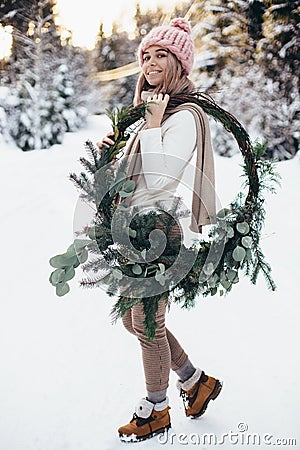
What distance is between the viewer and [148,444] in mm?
1121

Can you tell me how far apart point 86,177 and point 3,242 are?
1587 mm

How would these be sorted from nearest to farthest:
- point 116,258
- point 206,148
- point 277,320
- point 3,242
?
1. point 116,258
2. point 206,148
3. point 277,320
4. point 3,242

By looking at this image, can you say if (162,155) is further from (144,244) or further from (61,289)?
(61,289)

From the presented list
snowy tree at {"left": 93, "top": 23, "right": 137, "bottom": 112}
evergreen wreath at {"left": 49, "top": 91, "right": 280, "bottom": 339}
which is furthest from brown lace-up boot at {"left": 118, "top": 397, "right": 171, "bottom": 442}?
snowy tree at {"left": 93, "top": 23, "right": 137, "bottom": 112}

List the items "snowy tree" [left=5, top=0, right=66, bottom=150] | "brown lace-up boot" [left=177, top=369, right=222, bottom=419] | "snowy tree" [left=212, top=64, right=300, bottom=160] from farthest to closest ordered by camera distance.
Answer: "snowy tree" [left=212, top=64, right=300, bottom=160], "snowy tree" [left=5, top=0, right=66, bottom=150], "brown lace-up boot" [left=177, top=369, right=222, bottom=419]

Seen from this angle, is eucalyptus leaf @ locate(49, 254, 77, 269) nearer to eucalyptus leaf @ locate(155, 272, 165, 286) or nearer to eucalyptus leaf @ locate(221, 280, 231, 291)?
eucalyptus leaf @ locate(155, 272, 165, 286)

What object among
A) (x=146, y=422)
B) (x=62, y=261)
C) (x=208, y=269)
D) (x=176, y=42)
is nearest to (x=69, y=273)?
(x=62, y=261)

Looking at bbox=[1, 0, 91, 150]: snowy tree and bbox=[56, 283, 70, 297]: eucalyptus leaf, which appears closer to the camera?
bbox=[56, 283, 70, 297]: eucalyptus leaf

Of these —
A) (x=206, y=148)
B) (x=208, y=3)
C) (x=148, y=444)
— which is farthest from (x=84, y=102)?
(x=148, y=444)

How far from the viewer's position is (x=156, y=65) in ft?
3.50

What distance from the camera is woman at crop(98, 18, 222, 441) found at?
1.00 meters

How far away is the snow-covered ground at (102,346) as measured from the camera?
1.23 metres

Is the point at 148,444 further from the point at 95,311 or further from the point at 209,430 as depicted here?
the point at 95,311

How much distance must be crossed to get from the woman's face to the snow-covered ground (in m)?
Answer: 0.75
